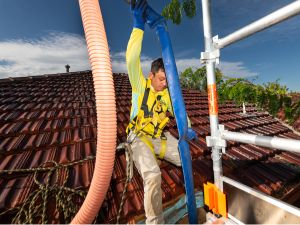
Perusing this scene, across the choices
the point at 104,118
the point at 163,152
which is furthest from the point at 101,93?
the point at 163,152

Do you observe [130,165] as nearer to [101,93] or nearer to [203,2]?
[101,93]

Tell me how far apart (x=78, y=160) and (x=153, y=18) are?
5.75ft

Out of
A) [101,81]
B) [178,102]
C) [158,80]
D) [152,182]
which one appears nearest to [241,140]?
[178,102]

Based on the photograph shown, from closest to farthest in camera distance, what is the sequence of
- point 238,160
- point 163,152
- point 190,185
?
point 190,185, point 163,152, point 238,160

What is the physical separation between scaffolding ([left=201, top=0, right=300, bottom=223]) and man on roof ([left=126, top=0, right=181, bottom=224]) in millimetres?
598

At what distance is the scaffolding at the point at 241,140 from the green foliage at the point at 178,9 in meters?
4.08

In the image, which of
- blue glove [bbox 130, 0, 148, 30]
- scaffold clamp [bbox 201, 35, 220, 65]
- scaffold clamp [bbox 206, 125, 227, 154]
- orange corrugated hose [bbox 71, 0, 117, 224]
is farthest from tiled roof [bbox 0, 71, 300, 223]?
blue glove [bbox 130, 0, 148, 30]

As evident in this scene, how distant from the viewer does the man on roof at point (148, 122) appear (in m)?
1.93

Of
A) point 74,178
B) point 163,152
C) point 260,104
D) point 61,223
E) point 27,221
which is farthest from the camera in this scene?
point 260,104

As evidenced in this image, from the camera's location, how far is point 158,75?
2.56 meters

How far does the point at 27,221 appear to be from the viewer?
5.38 feet

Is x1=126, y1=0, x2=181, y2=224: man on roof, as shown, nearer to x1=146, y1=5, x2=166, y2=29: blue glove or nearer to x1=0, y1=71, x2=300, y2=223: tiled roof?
x1=146, y1=5, x2=166, y2=29: blue glove

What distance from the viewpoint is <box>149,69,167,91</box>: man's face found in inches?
100

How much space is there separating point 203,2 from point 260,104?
21.9ft
